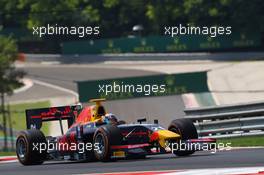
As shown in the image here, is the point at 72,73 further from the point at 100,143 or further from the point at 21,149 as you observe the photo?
the point at 100,143

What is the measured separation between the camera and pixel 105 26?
2630 inches

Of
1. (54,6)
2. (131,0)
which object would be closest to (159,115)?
(54,6)

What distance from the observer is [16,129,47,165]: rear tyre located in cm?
1816

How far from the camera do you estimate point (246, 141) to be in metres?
21.2

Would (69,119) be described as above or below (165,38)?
below

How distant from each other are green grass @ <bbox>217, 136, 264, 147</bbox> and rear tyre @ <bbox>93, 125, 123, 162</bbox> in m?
4.99

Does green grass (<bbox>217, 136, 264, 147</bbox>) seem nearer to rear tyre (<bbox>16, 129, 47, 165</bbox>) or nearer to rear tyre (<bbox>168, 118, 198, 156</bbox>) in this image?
rear tyre (<bbox>168, 118, 198, 156</bbox>)

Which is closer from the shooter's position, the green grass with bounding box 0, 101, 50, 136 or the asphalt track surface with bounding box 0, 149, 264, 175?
the asphalt track surface with bounding box 0, 149, 264, 175

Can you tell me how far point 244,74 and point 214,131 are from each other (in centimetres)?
3006

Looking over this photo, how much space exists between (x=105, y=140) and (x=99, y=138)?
0.40m

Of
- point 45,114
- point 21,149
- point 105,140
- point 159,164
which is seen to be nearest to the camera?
point 159,164

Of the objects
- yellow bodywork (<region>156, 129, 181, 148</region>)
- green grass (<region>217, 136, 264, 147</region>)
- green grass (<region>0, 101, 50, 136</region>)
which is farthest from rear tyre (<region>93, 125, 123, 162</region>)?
green grass (<region>0, 101, 50, 136</region>)

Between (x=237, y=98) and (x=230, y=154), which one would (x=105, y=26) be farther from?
(x=230, y=154)

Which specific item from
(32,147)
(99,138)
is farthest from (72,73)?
(99,138)
